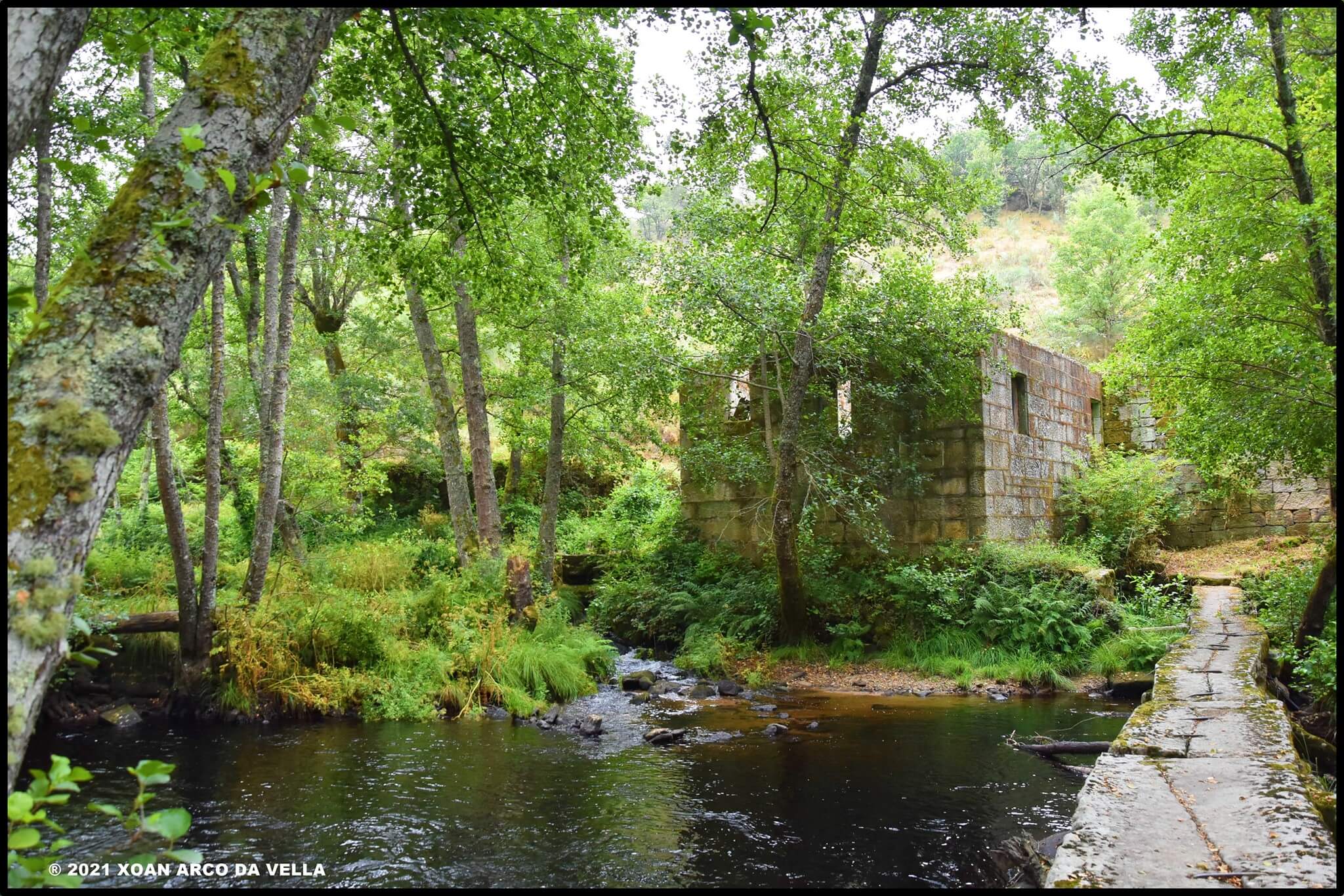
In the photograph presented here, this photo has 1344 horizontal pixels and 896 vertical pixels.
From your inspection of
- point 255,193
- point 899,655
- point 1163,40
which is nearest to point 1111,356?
point 899,655

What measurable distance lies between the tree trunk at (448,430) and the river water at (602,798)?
15.0ft

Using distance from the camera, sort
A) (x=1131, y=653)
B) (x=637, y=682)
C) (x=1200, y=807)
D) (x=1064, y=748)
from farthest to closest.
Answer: (x=637, y=682)
(x=1131, y=653)
(x=1064, y=748)
(x=1200, y=807)

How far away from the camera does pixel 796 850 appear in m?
4.80

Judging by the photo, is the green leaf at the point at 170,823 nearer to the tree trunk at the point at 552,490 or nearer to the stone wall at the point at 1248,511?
the tree trunk at the point at 552,490

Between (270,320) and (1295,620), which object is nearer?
(1295,620)

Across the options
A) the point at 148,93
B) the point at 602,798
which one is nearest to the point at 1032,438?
the point at 602,798

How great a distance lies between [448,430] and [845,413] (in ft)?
20.1

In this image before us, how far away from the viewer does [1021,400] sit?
13.4 metres

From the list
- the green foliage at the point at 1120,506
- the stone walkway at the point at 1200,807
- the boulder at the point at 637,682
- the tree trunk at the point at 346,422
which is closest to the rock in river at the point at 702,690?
the boulder at the point at 637,682

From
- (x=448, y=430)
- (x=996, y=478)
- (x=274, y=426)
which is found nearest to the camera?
(x=274, y=426)

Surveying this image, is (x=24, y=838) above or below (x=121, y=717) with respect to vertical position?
above

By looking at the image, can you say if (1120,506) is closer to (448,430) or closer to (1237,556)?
(1237,556)

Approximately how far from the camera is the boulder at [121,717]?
309 inches

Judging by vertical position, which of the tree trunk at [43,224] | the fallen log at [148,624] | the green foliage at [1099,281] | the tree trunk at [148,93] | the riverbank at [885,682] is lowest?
the riverbank at [885,682]
